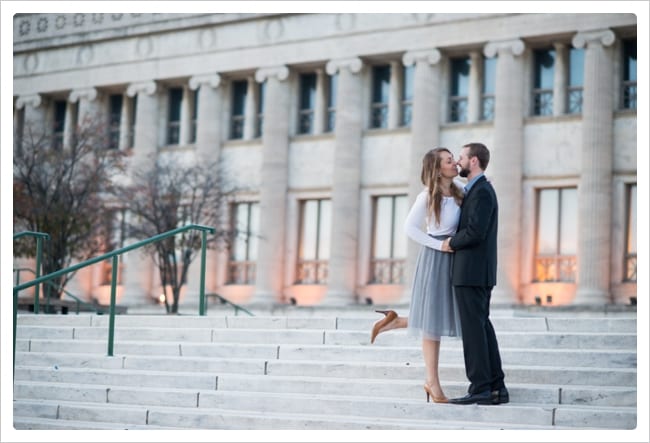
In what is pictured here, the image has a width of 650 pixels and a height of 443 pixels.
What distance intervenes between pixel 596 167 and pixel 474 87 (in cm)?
433

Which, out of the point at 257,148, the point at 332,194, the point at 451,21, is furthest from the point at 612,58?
the point at 257,148

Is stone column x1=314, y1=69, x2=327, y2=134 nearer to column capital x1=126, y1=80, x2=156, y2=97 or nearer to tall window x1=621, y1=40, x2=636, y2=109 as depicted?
column capital x1=126, y1=80, x2=156, y2=97

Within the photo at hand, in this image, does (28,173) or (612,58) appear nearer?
(28,173)

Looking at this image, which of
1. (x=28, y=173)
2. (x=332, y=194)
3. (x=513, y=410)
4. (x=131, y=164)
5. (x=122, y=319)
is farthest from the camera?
(x=131, y=164)

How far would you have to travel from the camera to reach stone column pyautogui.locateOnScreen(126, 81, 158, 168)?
36.3 meters

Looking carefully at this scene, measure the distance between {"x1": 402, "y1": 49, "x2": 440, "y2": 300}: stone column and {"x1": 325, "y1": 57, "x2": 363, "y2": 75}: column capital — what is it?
55.7 inches

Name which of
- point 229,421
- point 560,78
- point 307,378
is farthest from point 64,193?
point 229,421

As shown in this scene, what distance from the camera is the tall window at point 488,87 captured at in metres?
31.6

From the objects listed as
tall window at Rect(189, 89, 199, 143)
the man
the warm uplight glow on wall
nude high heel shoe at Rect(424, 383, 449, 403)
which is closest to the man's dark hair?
the man

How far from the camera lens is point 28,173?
89.1 ft

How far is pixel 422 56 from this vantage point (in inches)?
1250

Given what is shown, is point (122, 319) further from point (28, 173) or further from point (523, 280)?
point (523, 280)

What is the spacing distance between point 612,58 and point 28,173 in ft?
47.8

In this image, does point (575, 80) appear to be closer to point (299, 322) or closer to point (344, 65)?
point (344, 65)
